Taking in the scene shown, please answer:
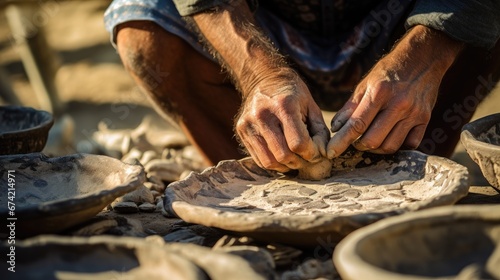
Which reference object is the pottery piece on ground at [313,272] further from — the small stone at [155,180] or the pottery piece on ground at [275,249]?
the small stone at [155,180]

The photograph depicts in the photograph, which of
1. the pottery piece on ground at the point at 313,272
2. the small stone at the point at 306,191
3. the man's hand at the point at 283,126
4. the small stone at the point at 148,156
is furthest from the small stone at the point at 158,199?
the pottery piece on ground at the point at 313,272

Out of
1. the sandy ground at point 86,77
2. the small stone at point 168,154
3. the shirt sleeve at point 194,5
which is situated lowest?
the sandy ground at point 86,77

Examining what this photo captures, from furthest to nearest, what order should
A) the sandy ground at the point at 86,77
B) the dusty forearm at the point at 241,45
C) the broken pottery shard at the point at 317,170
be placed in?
the sandy ground at the point at 86,77 → the dusty forearm at the point at 241,45 → the broken pottery shard at the point at 317,170

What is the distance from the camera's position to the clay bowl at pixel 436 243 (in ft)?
4.35

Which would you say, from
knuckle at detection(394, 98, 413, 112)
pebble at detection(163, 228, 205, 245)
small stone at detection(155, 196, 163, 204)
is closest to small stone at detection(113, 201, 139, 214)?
small stone at detection(155, 196, 163, 204)

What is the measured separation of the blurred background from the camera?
4.99 m

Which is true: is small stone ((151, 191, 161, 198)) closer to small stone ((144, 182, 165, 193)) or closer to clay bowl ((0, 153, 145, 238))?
small stone ((144, 182, 165, 193))

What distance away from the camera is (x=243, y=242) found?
1.69 m

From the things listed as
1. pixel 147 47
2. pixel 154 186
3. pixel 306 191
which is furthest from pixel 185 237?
pixel 147 47

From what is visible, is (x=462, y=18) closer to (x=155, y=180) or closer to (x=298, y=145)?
(x=298, y=145)

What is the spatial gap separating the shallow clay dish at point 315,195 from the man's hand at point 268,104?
0.28ft

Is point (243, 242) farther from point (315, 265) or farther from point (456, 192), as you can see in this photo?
point (456, 192)

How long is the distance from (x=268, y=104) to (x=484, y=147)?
60 centimetres

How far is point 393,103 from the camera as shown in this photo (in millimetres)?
2070
